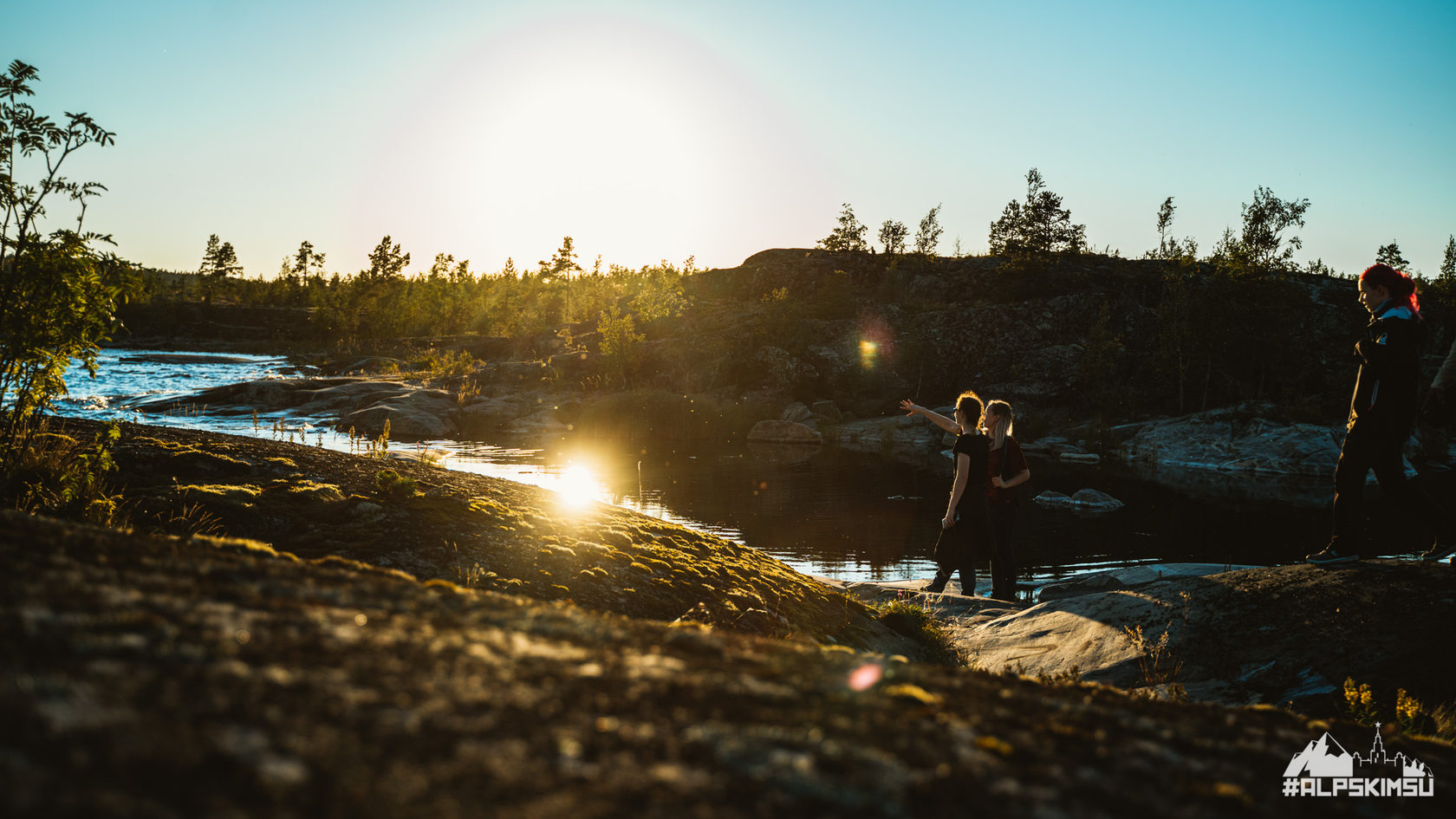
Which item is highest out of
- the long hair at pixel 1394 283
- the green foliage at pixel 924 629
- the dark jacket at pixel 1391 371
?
the long hair at pixel 1394 283

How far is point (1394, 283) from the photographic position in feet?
23.8

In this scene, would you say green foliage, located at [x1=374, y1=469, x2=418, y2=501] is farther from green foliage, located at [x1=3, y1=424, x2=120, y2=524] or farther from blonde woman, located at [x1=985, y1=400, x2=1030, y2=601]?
blonde woman, located at [x1=985, y1=400, x2=1030, y2=601]

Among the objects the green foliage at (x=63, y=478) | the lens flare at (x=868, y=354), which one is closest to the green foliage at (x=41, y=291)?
the green foliage at (x=63, y=478)

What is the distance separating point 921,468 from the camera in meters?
34.7

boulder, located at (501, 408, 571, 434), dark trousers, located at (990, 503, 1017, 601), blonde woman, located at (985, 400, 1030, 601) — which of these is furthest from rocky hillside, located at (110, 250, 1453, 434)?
blonde woman, located at (985, 400, 1030, 601)

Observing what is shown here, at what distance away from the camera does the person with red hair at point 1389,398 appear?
703 centimetres

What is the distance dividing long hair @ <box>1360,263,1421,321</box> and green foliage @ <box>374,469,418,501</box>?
10142mm

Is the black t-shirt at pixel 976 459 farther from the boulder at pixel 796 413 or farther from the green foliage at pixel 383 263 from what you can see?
the green foliage at pixel 383 263

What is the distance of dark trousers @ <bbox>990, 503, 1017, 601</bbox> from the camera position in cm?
1105

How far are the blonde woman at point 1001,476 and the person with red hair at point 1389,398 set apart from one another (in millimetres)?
4023

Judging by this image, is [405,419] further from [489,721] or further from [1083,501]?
[489,721]

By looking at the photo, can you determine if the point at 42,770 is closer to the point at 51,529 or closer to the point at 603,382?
the point at 51,529

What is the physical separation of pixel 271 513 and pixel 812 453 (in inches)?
1291

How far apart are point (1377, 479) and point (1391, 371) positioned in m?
1.13
